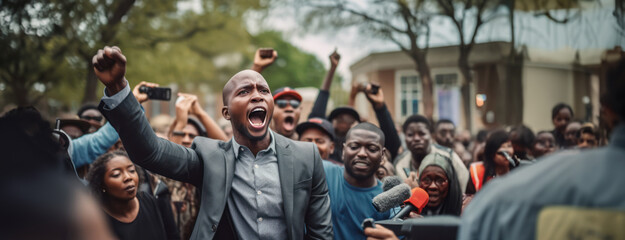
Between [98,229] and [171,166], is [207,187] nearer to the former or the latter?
[171,166]

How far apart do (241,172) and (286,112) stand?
2.52m

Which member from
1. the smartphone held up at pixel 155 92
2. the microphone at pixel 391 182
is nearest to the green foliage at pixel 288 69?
the smartphone held up at pixel 155 92

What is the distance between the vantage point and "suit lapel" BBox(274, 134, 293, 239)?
9.07ft

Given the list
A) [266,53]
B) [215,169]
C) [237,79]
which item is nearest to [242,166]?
[215,169]

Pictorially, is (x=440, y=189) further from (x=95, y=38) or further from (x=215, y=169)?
(x=95, y=38)

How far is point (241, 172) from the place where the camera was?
9.45 ft

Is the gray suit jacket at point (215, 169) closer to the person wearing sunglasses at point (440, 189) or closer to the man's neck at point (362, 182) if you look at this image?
the man's neck at point (362, 182)

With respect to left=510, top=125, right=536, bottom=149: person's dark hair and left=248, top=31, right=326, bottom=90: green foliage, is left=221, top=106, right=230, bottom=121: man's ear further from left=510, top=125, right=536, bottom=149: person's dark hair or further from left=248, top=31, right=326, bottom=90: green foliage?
left=248, top=31, right=326, bottom=90: green foliage

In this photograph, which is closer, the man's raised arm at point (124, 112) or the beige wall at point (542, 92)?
the man's raised arm at point (124, 112)

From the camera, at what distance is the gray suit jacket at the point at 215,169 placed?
2.45 m

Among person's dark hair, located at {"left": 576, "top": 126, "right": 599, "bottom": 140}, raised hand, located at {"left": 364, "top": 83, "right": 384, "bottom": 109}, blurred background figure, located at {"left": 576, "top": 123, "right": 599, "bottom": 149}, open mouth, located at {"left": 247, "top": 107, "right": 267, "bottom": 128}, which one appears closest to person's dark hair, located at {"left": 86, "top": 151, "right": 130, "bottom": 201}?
open mouth, located at {"left": 247, "top": 107, "right": 267, "bottom": 128}

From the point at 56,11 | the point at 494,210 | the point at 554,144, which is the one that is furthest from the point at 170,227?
the point at 56,11

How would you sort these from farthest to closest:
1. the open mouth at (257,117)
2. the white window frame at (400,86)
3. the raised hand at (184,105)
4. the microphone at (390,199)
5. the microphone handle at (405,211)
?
the white window frame at (400,86) → the raised hand at (184,105) → the open mouth at (257,117) → the microphone at (390,199) → the microphone handle at (405,211)

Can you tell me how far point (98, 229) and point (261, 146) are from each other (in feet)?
5.32
